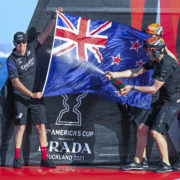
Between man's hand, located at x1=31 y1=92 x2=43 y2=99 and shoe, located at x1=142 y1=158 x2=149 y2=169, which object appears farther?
shoe, located at x1=142 y1=158 x2=149 y2=169

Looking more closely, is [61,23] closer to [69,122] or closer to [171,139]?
[69,122]

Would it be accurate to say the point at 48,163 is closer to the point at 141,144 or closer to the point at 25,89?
the point at 25,89

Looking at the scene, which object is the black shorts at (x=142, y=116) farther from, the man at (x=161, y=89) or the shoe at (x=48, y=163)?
the shoe at (x=48, y=163)

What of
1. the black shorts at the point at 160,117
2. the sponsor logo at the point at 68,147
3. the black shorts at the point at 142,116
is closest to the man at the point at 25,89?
the sponsor logo at the point at 68,147

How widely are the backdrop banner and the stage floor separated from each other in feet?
1.16

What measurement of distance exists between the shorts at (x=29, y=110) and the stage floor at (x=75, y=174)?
0.65 meters

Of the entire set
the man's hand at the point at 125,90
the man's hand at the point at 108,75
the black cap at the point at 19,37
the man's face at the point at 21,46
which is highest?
the black cap at the point at 19,37

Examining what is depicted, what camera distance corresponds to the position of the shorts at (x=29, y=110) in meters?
5.74

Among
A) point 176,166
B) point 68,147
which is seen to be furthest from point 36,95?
point 176,166

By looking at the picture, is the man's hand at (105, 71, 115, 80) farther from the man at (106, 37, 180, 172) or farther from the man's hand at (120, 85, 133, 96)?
the man's hand at (120, 85, 133, 96)

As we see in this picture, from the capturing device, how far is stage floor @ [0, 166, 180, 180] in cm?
542

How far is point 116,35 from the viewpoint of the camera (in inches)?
233

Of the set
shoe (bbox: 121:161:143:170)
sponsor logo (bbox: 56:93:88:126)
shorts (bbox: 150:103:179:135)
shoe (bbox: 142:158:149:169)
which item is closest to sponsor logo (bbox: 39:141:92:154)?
sponsor logo (bbox: 56:93:88:126)

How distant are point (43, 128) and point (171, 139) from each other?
74.2 inches
